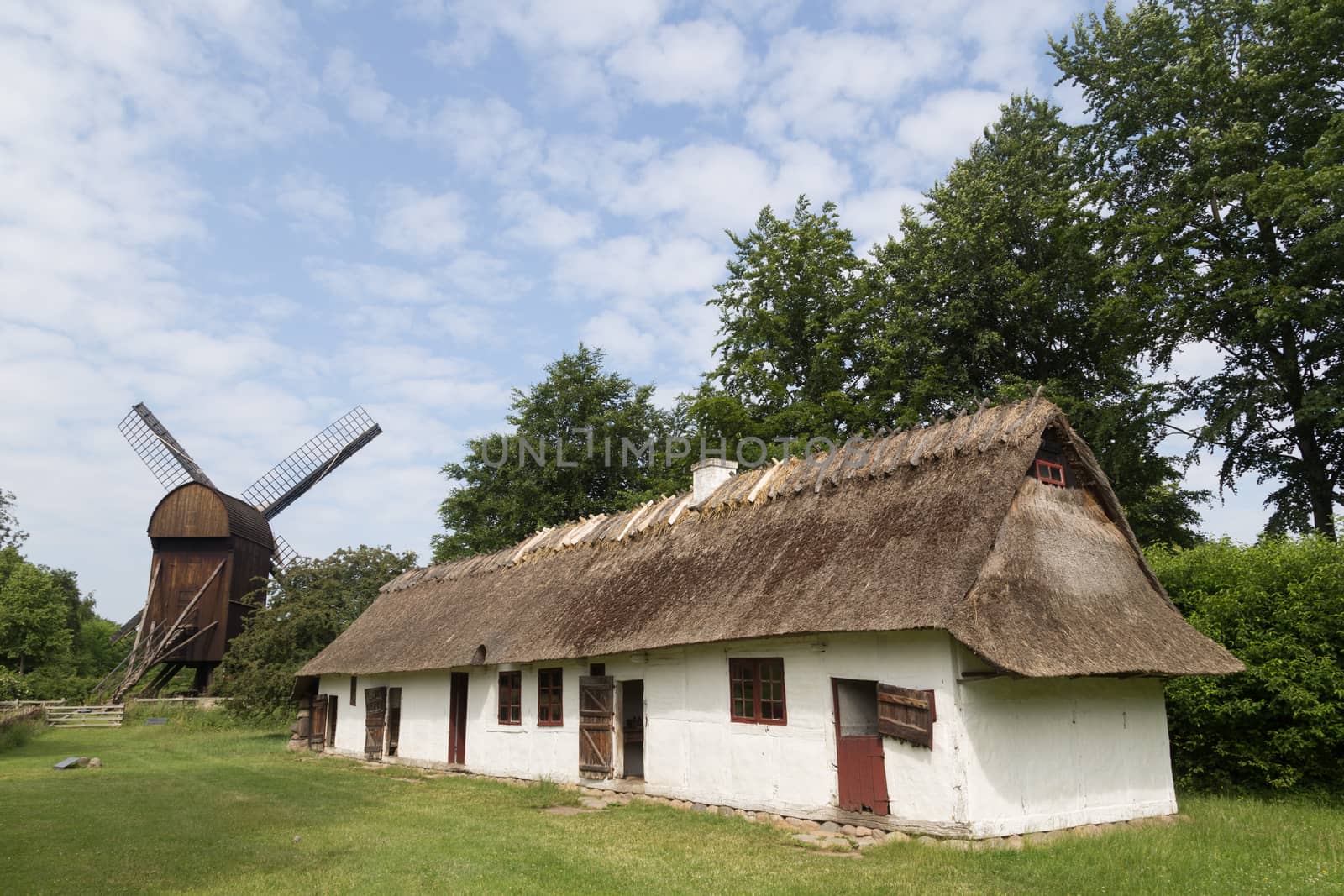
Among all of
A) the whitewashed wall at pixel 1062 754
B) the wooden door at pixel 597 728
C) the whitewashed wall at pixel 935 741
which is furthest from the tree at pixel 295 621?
the whitewashed wall at pixel 1062 754

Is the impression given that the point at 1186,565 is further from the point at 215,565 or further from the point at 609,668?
the point at 215,565

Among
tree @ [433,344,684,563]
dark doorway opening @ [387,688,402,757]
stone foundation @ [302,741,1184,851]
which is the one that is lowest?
stone foundation @ [302,741,1184,851]

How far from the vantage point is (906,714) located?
36.2 feet

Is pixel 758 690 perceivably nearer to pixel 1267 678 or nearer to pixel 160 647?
pixel 1267 678

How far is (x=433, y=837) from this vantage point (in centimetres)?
1084

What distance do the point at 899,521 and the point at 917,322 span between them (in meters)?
14.5

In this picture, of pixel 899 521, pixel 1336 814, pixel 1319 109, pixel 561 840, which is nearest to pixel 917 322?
pixel 1319 109

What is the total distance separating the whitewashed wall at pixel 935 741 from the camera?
10.7 m

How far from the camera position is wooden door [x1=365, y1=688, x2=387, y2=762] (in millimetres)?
22438

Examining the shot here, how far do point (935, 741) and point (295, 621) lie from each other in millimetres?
25697

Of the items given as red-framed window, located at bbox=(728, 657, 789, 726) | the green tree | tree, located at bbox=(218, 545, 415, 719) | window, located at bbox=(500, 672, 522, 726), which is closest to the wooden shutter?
red-framed window, located at bbox=(728, 657, 789, 726)

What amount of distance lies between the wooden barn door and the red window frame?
1310cm

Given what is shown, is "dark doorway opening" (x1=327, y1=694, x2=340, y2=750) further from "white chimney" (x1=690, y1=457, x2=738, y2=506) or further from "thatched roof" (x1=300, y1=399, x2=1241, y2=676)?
"white chimney" (x1=690, y1=457, x2=738, y2=506)

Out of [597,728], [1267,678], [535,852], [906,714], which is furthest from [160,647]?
[1267,678]
